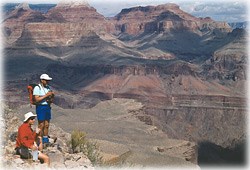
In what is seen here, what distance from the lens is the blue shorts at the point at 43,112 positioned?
12.9 meters

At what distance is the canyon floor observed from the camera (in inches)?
890

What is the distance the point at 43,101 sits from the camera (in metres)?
12.7

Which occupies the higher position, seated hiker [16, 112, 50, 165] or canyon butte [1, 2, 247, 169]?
seated hiker [16, 112, 50, 165]

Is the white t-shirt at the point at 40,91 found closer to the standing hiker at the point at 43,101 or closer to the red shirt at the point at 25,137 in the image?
the standing hiker at the point at 43,101

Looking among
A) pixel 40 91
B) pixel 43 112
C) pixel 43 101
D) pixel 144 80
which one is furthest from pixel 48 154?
pixel 144 80

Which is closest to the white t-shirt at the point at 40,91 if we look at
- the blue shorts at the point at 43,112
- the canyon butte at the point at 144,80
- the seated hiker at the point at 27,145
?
the blue shorts at the point at 43,112

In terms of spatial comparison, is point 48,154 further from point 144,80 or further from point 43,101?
point 144,80

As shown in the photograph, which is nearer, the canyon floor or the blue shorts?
the blue shorts

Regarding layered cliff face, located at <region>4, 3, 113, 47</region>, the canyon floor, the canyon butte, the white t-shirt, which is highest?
the white t-shirt

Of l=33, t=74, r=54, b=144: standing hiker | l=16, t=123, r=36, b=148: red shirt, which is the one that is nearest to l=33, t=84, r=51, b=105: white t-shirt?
l=33, t=74, r=54, b=144: standing hiker

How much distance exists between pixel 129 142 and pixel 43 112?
19433mm

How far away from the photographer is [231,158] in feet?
132

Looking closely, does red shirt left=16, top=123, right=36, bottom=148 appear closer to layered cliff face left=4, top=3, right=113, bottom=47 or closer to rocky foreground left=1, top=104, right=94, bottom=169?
rocky foreground left=1, top=104, right=94, bottom=169

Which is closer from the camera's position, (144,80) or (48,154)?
(48,154)
